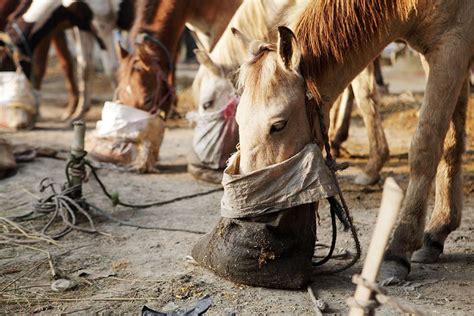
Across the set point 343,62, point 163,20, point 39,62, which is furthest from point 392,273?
point 39,62

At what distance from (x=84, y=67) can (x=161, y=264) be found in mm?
5039

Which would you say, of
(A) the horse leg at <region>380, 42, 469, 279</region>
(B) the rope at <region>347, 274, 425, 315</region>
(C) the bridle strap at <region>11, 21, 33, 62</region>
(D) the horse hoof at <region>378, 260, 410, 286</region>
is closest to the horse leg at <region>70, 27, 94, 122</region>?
(C) the bridle strap at <region>11, 21, 33, 62</region>

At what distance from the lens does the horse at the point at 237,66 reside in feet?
15.0

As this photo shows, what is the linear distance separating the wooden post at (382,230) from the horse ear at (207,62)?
325cm

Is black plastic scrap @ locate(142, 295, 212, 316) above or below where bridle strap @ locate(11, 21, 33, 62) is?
below

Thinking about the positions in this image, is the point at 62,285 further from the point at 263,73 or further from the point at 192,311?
the point at 263,73

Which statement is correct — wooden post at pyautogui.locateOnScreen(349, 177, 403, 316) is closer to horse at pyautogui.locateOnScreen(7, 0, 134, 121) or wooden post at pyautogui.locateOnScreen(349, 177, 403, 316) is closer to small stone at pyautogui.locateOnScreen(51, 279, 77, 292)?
small stone at pyautogui.locateOnScreen(51, 279, 77, 292)

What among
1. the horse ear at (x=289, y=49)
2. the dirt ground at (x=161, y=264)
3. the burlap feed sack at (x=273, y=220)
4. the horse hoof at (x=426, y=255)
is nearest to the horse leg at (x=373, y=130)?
the dirt ground at (x=161, y=264)

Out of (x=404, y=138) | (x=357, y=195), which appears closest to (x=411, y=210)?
(x=357, y=195)

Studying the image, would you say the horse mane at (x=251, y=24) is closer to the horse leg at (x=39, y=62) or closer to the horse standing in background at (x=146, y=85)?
the horse standing in background at (x=146, y=85)

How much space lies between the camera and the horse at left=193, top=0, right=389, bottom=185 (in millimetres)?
4559

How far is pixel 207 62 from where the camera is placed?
193 inches

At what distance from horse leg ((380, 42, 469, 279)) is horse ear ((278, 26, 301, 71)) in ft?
2.27

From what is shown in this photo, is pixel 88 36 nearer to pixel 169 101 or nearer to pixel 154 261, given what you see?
pixel 169 101
